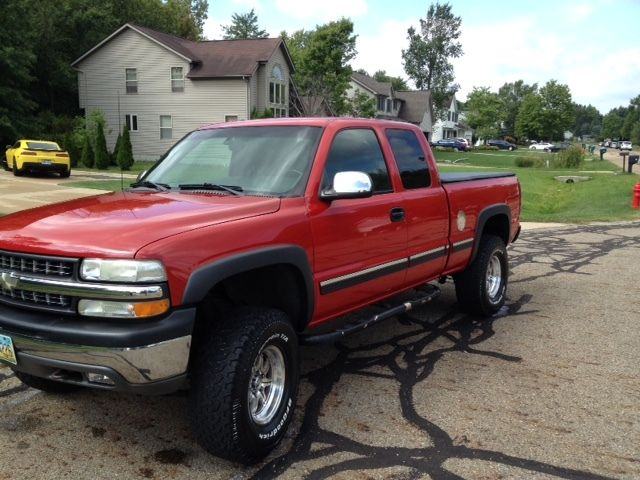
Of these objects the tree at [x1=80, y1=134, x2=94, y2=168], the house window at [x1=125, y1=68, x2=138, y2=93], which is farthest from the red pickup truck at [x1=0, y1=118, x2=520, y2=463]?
the house window at [x1=125, y1=68, x2=138, y2=93]

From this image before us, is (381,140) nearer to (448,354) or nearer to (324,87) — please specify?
(448,354)

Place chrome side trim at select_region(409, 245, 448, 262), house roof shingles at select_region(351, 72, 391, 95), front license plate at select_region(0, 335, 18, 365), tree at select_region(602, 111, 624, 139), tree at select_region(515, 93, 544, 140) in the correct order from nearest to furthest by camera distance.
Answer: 1. front license plate at select_region(0, 335, 18, 365)
2. chrome side trim at select_region(409, 245, 448, 262)
3. house roof shingles at select_region(351, 72, 391, 95)
4. tree at select_region(515, 93, 544, 140)
5. tree at select_region(602, 111, 624, 139)

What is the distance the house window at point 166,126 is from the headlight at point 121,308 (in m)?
34.5

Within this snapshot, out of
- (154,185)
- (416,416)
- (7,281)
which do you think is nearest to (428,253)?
(416,416)

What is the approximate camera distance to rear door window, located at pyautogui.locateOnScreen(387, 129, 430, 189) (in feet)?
15.3

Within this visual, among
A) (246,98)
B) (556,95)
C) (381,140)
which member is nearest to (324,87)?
(246,98)

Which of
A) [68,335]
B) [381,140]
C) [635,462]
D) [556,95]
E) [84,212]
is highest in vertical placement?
[556,95]

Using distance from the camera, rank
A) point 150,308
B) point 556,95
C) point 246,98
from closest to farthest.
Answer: point 150,308
point 246,98
point 556,95

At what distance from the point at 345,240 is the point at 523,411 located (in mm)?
1632

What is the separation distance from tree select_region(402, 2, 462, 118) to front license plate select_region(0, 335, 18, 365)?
7278 centimetres

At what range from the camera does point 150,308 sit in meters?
2.71

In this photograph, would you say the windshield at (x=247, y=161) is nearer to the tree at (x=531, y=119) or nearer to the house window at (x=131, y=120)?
the house window at (x=131, y=120)

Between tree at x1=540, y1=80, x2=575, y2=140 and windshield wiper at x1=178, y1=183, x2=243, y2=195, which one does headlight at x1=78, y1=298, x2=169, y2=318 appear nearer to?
windshield wiper at x1=178, y1=183, x2=243, y2=195

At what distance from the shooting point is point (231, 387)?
9.61 ft
